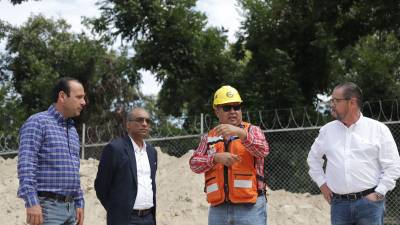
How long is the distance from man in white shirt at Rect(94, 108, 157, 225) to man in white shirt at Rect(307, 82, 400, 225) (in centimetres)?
144

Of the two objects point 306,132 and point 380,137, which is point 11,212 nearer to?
point 306,132

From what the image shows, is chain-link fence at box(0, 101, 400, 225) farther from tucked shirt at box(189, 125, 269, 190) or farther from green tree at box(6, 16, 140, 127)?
green tree at box(6, 16, 140, 127)

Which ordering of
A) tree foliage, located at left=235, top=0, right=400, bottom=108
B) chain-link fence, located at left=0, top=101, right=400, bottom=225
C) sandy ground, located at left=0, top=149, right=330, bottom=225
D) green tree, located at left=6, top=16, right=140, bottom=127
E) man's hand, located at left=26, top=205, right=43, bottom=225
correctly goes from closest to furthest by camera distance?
man's hand, located at left=26, top=205, right=43, bottom=225, sandy ground, located at left=0, top=149, right=330, bottom=225, chain-link fence, located at left=0, top=101, right=400, bottom=225, tree foliage, located at left=235, top=0, right=400, bottom=108, green tree, located at left=6, top=16, right=140, bottom=127

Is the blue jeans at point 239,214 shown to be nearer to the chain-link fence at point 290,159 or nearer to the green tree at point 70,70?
the chain-link fence at point 290,159

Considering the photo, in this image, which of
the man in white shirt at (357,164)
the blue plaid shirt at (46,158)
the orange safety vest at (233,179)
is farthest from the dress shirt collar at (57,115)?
the man in white shirt at (357,164)

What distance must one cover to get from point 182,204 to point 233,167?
6.00 m

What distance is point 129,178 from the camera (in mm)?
4516

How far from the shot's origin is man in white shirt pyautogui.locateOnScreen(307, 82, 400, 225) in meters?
4.32

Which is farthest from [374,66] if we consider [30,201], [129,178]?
[30,201]

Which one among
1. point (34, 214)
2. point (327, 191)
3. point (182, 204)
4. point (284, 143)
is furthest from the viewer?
point (284, 143)

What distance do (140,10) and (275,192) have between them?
818 cm

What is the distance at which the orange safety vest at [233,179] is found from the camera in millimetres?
4285

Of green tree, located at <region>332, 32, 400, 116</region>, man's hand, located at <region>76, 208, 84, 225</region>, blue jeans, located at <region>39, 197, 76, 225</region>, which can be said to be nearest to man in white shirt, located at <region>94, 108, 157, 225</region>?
man's hand, located at <region>76, 208, 84, 225</region>

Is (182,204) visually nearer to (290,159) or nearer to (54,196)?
(290,159)
